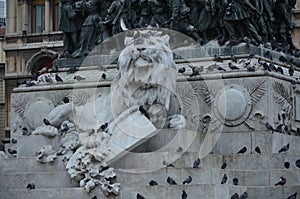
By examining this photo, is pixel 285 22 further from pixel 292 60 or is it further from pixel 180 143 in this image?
pixel 180 143

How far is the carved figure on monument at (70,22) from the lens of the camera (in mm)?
37219

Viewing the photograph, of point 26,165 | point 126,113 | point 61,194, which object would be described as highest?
point 126,113

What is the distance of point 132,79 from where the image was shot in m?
31.1

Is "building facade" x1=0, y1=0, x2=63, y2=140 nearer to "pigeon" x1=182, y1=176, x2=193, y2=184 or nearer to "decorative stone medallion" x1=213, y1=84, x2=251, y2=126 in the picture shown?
"decorative stone medallion" x1=213, y1=84, x2=251, y2=126

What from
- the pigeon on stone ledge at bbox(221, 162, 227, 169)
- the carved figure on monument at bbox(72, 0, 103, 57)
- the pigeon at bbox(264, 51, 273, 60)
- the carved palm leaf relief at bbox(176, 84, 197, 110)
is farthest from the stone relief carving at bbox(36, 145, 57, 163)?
the pigeon at bbox(264, 51, 273, 60)

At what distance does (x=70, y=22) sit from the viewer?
37312mm

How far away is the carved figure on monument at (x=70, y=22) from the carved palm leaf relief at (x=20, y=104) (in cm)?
218

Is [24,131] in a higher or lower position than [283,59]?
lower

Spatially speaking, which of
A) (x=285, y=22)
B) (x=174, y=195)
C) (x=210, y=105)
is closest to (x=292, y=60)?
(x=285, y=22)

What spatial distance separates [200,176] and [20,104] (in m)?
9.41

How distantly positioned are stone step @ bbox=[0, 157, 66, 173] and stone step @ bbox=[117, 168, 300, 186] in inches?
90.0

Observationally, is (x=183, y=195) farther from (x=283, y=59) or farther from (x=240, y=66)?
(x=283, y=59)

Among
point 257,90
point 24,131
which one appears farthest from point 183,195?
point 24,131

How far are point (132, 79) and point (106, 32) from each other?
5281mm
